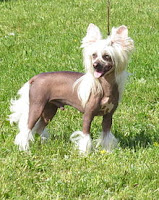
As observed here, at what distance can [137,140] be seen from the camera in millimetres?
6555

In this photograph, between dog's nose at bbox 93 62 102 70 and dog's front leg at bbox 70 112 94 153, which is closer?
dog's nose at bbox 93 62 102 70

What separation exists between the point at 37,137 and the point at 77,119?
1.30m

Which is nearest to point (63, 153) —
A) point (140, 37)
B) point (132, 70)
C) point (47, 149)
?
point (47, 149)

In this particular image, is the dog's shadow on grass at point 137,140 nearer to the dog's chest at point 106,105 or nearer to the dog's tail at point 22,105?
the dog's chest at point 106,105

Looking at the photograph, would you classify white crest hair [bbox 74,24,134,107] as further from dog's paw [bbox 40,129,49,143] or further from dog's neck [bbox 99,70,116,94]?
dog's paw [bbox 40,129,49,143]

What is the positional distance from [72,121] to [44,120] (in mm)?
969

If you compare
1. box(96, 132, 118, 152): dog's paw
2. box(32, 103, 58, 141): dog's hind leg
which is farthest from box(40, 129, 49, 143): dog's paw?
box(96, 132, 118, 152): dog's paw

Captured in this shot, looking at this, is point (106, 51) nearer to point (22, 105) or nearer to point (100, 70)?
point (100, 70)

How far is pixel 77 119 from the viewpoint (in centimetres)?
742

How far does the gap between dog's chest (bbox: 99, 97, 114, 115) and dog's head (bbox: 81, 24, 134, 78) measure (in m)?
0.30

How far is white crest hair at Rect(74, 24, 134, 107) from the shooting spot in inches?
217

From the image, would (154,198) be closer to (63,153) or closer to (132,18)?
(63,153)

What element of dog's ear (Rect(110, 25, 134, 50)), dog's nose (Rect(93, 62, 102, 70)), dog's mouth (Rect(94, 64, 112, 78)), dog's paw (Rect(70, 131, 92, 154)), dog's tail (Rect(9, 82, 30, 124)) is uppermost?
dog's ear (Rect(110, 25, 134, 50))

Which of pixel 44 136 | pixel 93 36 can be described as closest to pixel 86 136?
pixel 44 136
